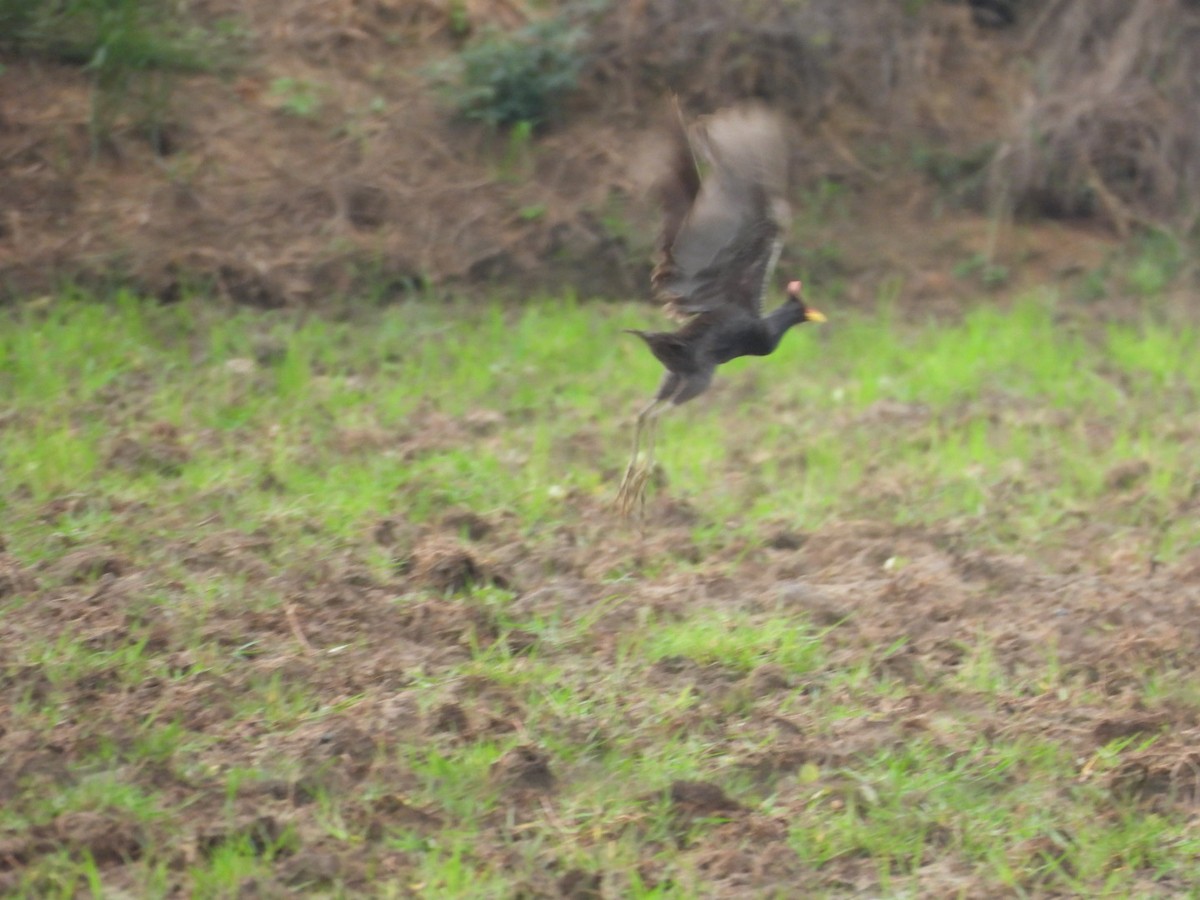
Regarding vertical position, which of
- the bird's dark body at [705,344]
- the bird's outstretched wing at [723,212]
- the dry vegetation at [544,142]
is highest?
the bird's outstretched wing at [723,212]

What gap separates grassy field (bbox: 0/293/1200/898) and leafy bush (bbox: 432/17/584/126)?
6.68ft

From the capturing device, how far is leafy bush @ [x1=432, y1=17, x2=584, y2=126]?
948 cm

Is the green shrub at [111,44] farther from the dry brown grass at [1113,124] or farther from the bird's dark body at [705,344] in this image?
the dry brown grass at [1113,124]

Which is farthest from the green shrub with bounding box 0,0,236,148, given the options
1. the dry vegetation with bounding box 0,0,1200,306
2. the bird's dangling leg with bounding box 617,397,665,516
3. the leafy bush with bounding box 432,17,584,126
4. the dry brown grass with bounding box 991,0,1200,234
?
the dry brown grass with bounding box 991,0,1200,234

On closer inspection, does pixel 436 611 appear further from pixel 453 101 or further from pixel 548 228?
pixel 453 101

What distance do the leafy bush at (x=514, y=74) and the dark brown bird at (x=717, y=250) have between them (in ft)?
13.6

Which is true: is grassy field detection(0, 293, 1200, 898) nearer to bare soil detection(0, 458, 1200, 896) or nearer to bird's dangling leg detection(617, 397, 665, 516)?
bare soil detection(0, 458, 1200, 896)

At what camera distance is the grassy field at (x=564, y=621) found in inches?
153

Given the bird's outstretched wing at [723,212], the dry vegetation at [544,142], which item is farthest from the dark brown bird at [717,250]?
the dry vegetation at [544,142]

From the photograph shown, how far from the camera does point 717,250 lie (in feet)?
17.1

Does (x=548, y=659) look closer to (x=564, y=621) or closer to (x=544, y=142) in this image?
(x=564, y=621)

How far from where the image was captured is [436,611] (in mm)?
4953

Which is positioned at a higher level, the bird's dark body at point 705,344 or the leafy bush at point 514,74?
the bird's dark body at point 705,344

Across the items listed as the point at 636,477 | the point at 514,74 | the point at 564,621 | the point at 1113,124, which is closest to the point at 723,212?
the point at 636,477
